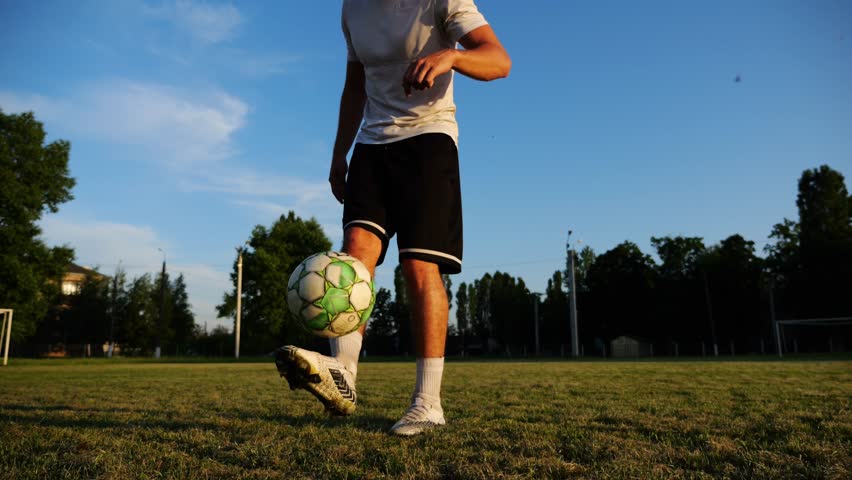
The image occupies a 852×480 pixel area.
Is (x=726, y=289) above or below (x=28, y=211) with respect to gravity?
below

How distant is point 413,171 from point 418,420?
123cm

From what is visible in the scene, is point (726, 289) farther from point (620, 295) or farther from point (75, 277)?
point (75, 277)

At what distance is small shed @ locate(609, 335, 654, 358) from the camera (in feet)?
158

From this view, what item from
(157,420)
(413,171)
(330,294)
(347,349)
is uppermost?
(413,171)

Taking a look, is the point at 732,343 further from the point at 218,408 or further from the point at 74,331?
the point at 74,331

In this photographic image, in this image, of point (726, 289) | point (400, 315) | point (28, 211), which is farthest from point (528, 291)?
point (28, 211)

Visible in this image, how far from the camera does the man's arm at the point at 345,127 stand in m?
3.56

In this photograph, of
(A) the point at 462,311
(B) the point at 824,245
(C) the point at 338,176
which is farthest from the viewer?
(A) the point at 462,311

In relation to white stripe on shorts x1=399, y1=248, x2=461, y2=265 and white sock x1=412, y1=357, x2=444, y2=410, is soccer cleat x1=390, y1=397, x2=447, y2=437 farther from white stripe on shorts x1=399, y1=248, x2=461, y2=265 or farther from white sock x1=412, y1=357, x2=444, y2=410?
white stripe on shorts x1=399, y1=248, x2=461, y2=265

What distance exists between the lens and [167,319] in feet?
186

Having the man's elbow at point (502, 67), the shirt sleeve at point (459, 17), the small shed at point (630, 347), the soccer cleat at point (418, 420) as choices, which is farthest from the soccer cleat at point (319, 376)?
the small shed at point (630, 347)

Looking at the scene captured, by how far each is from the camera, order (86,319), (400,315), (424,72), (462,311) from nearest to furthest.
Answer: (424,72)
(86,319)
(400,315)
(462,311)

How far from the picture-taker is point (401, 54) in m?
3.05

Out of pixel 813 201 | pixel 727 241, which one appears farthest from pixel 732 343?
pixel 813 201
